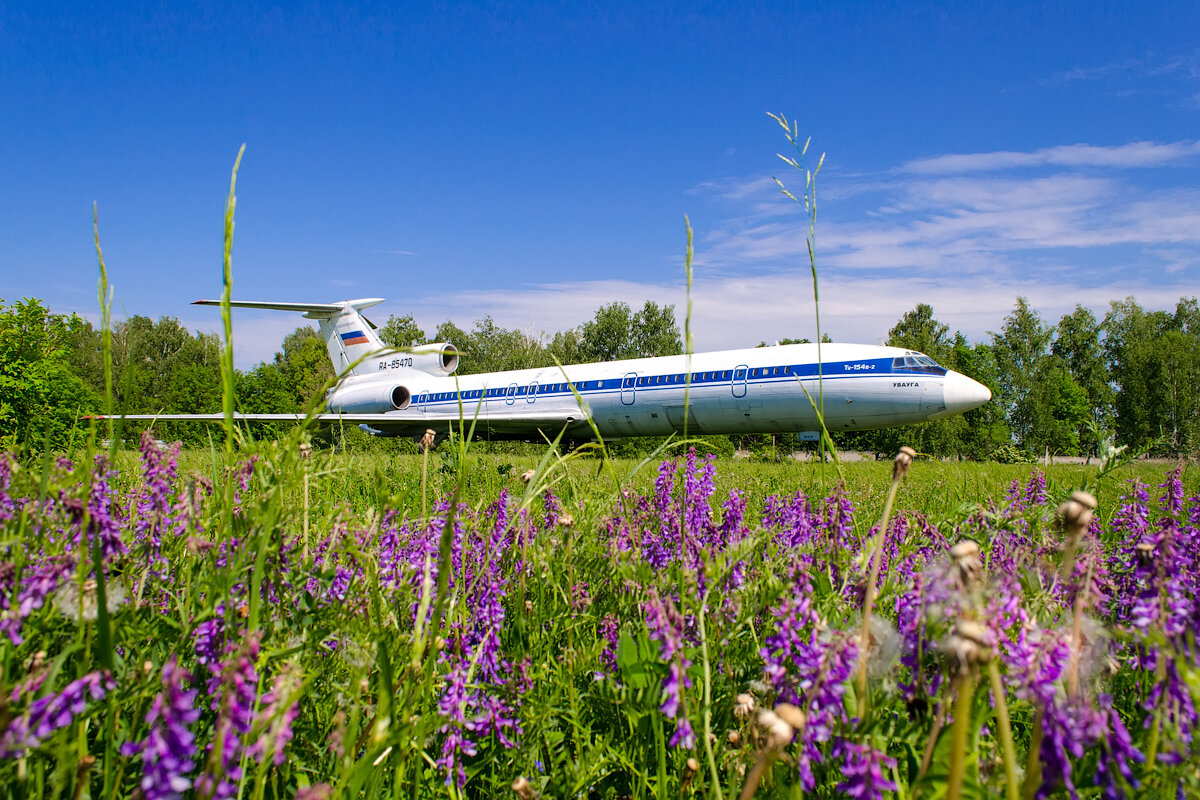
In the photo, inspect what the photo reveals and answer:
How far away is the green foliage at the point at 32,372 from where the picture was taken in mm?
8109

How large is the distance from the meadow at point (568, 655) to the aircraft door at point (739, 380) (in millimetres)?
14728

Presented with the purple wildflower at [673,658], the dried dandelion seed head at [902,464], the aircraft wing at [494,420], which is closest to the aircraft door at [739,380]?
the aircraft wing at [494,420]

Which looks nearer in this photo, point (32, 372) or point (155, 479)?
point (155, 479)

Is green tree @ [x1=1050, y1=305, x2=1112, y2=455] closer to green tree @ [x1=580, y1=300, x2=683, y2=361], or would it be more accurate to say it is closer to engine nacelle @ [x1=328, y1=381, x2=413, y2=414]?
green tree @ [x1=580, y1=300, x2=683, y2=361]

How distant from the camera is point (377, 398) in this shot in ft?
79.3

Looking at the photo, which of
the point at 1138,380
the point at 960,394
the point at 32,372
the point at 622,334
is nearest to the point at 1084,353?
the point at 1138,380

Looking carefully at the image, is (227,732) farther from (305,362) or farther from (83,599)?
(305,362)

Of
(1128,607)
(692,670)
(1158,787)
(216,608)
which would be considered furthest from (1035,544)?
(216,608)

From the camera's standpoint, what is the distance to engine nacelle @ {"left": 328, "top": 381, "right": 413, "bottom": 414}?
2394 cm

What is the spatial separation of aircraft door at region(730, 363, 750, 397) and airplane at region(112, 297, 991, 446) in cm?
3

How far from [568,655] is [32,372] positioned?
973cm

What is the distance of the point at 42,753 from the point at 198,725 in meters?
0.35

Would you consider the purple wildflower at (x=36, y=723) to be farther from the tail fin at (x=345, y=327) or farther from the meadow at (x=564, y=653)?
the tail fin at (x=345, y=327)

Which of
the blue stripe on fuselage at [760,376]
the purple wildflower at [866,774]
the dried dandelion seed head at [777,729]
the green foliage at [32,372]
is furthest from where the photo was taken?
the blue stripe on fuselage at [760,376]
